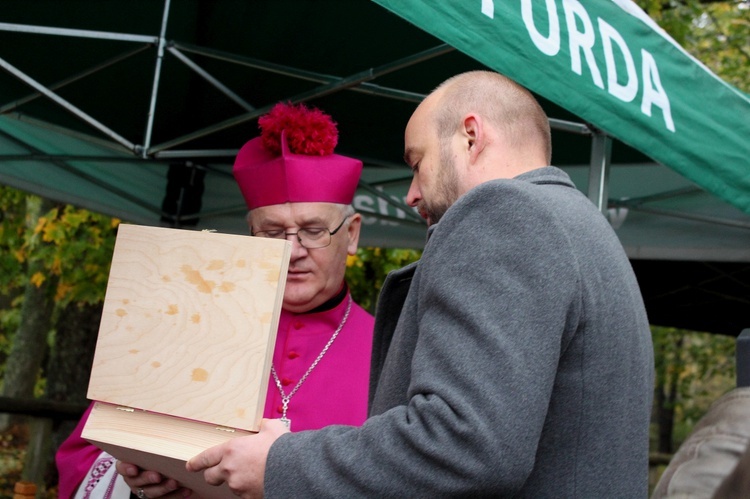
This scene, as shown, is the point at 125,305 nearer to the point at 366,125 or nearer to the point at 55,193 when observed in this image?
the point at 366,125

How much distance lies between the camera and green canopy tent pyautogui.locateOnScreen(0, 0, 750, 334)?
8.28ft

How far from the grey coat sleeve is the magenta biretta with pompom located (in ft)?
4.82

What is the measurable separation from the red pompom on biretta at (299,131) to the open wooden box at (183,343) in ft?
3.42

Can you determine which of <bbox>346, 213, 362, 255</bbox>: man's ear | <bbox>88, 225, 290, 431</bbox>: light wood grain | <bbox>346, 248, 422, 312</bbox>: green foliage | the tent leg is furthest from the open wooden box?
<bbox>346, 248, 422, 312</bbox>: green foliage

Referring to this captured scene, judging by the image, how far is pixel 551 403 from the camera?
1.51 m

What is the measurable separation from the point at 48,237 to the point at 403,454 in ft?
22.4

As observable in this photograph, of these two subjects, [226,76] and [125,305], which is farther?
[226,76]

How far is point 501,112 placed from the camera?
1.76 m

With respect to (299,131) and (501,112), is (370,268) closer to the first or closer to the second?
(299,131)

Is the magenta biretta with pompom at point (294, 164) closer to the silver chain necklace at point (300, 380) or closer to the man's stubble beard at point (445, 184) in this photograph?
the silver chain necklace at point (300, 380)

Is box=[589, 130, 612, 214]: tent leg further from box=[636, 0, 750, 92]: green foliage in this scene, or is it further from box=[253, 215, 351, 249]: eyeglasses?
box=[636, 0, 750, 92]: green foliage

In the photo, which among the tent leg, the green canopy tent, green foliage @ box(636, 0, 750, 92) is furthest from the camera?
green foliage @ box(636, 0, 750, 92)

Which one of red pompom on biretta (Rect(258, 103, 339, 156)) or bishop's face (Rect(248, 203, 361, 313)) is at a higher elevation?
red pompom on biretta (Rect(258, 103, 339, 156))

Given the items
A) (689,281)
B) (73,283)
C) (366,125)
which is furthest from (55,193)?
(689,281)
